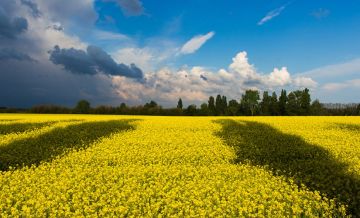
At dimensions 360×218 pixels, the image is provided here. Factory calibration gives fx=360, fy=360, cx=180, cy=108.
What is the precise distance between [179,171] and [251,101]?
375ft

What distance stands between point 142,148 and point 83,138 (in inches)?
271

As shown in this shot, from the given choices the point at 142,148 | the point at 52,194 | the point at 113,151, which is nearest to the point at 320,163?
the point at 142,148

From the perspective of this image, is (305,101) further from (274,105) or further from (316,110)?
(316,110)

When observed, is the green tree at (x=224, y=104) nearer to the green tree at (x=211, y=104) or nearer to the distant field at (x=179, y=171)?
the green tree at (x=211, y=104)

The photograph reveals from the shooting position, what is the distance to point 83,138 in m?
29.0

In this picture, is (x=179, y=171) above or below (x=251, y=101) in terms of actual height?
below

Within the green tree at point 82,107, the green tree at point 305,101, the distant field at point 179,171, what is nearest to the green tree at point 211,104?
the green tree at point 305,101

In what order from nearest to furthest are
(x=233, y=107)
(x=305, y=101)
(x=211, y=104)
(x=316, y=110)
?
(x=305, y=101), (x=211, y=104), (x=233, y=107), (x=316, y=110)

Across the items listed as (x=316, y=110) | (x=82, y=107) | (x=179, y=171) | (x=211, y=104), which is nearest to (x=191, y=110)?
(x=211, y=104)

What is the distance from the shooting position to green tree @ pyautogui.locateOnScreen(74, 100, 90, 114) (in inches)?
3520

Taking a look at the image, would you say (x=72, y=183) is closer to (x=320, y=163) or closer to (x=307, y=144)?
(x=320, y=163)

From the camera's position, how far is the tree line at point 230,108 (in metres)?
90.6

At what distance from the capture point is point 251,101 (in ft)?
424

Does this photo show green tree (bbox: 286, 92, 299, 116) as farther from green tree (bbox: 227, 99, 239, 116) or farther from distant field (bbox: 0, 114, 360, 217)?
distant field (bbox: 0, 114, 360, 217)
